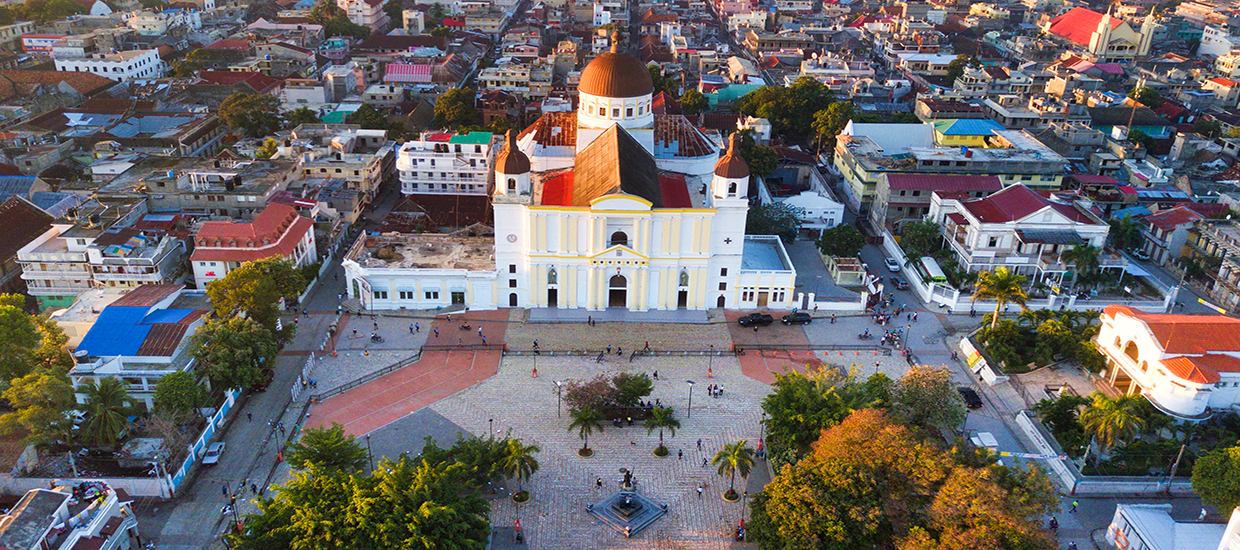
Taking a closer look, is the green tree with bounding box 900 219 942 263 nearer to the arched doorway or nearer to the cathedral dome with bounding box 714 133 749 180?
the cathedral dome with bounding box 714 133 749 180

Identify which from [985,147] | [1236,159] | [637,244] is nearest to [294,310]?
[637,244]

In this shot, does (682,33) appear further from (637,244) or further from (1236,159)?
(637,244)

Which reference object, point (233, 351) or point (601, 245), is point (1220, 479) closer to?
point (601, 245)

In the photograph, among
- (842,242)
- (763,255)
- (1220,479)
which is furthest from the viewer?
(842,242)

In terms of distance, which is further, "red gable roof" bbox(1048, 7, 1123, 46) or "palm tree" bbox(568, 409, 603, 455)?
"red gable roof" bbox(1048, 7, 1123, 46)

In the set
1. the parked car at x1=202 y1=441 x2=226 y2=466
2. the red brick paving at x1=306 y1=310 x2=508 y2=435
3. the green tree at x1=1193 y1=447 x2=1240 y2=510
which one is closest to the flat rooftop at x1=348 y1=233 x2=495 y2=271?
the red brick paving at x1=306 y1=310 x2=508 y2=435

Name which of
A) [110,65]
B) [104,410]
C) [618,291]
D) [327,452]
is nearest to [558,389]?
[618,291]
